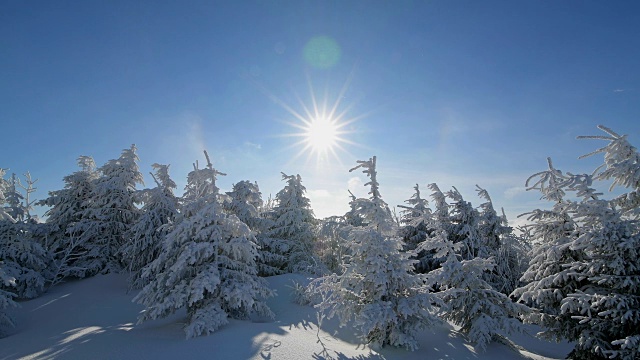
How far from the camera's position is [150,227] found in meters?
17.1

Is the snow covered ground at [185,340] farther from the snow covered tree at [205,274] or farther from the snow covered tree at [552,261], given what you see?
the snow covered tree at [552,261]

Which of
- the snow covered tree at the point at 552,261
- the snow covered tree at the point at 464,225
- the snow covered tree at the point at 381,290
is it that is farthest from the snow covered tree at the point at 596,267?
the snow covered tree at the point at 464,225

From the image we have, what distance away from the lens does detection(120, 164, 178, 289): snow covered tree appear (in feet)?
55.6

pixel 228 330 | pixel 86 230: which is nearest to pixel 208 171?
pixel 228 330

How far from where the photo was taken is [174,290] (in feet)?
33.2

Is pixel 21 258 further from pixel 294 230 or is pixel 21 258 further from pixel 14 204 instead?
pixel 294 230

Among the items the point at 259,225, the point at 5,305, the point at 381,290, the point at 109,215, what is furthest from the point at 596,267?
the point at 109,215

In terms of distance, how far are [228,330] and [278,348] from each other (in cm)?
222

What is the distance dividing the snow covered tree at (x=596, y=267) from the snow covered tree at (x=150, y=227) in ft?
54.2

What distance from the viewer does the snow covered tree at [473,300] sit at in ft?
32.5

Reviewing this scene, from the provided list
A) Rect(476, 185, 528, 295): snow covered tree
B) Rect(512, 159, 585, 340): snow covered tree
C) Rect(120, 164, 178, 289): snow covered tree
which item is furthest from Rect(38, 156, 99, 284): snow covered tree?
Rect(476, 185, 528, 295): snow covered tree

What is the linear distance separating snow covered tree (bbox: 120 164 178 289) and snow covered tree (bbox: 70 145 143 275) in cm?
129

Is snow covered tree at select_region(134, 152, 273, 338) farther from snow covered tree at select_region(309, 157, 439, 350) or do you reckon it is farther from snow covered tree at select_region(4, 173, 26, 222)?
snow covered tree at select_region(4, 173, 26, 222)

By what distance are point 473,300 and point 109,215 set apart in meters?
20.3
